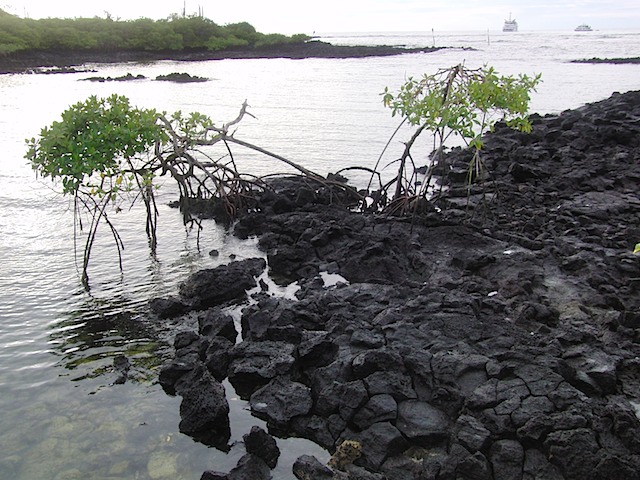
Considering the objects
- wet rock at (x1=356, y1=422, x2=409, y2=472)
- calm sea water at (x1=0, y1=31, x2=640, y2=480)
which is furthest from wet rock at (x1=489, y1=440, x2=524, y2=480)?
calm sea water at (x1=0, y1=31, x2=640, y2=480)

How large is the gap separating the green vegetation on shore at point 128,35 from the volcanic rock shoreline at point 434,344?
7180 centimetres

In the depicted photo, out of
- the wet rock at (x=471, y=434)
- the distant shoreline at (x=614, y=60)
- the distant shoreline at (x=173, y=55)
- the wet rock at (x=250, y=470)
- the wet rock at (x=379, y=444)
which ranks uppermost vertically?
the distant shoreline at (x=173, y=55)

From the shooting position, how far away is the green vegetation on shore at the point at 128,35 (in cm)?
7912

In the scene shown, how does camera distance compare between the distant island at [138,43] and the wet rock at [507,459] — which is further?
the distant island at [138,43]

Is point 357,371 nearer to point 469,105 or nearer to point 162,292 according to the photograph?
point 162,292

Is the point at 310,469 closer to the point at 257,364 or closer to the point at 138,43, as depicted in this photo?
the point at 257,364

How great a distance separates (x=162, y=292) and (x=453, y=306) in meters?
5.29

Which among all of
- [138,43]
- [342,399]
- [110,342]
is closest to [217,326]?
[110,342]

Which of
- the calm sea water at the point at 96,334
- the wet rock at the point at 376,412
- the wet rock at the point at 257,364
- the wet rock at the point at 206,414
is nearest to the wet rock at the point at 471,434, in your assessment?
the wet rock at the point at 376,412

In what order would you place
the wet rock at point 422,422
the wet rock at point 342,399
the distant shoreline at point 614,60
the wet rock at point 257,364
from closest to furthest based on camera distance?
the wet rock at point 422,422, the wet rock at point 342,399, the wet rock at point 257,364, the distant shoreline at point 614,60

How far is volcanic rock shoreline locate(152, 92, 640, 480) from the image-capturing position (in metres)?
6.27

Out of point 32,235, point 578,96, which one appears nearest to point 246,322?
point 32,235

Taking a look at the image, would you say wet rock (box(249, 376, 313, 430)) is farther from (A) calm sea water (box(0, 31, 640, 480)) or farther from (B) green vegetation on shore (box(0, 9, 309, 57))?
(B) green vegetation on shore (box(0, 9, 309, 57))

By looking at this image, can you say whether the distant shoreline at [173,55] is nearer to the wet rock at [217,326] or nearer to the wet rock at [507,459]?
the wet rock at [217,326]
